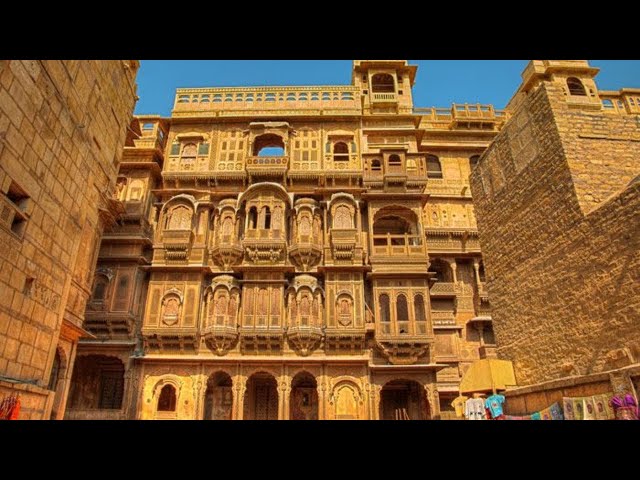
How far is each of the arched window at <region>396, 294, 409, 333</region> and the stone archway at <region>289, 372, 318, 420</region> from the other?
189 inches

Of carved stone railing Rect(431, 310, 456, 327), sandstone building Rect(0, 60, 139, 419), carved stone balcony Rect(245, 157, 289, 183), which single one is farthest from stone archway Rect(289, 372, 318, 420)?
sandstone building Rect(0, 60, 139, 419)

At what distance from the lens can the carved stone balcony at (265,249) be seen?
19859mm

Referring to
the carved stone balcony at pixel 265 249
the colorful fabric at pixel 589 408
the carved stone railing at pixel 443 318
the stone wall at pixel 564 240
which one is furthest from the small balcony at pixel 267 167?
the colorful fabric at pixel 589 408

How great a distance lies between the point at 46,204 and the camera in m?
9.31

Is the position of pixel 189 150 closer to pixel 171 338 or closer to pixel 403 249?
pixel 171 338

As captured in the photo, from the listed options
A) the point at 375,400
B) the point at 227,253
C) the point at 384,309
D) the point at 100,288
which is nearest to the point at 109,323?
the point at 100,288

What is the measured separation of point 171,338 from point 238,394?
3833 mm

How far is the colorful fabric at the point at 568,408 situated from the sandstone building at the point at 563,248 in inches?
9.1

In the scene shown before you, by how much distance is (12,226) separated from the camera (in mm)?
8398

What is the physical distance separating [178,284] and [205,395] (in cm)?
514

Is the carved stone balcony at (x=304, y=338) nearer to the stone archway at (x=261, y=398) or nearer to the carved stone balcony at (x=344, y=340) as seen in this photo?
the carved stone balcony at (x=344, y=340)

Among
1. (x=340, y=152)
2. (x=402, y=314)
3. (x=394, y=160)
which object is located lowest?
(x=402, y=314)

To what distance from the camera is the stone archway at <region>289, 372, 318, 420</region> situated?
1991 centimetres
